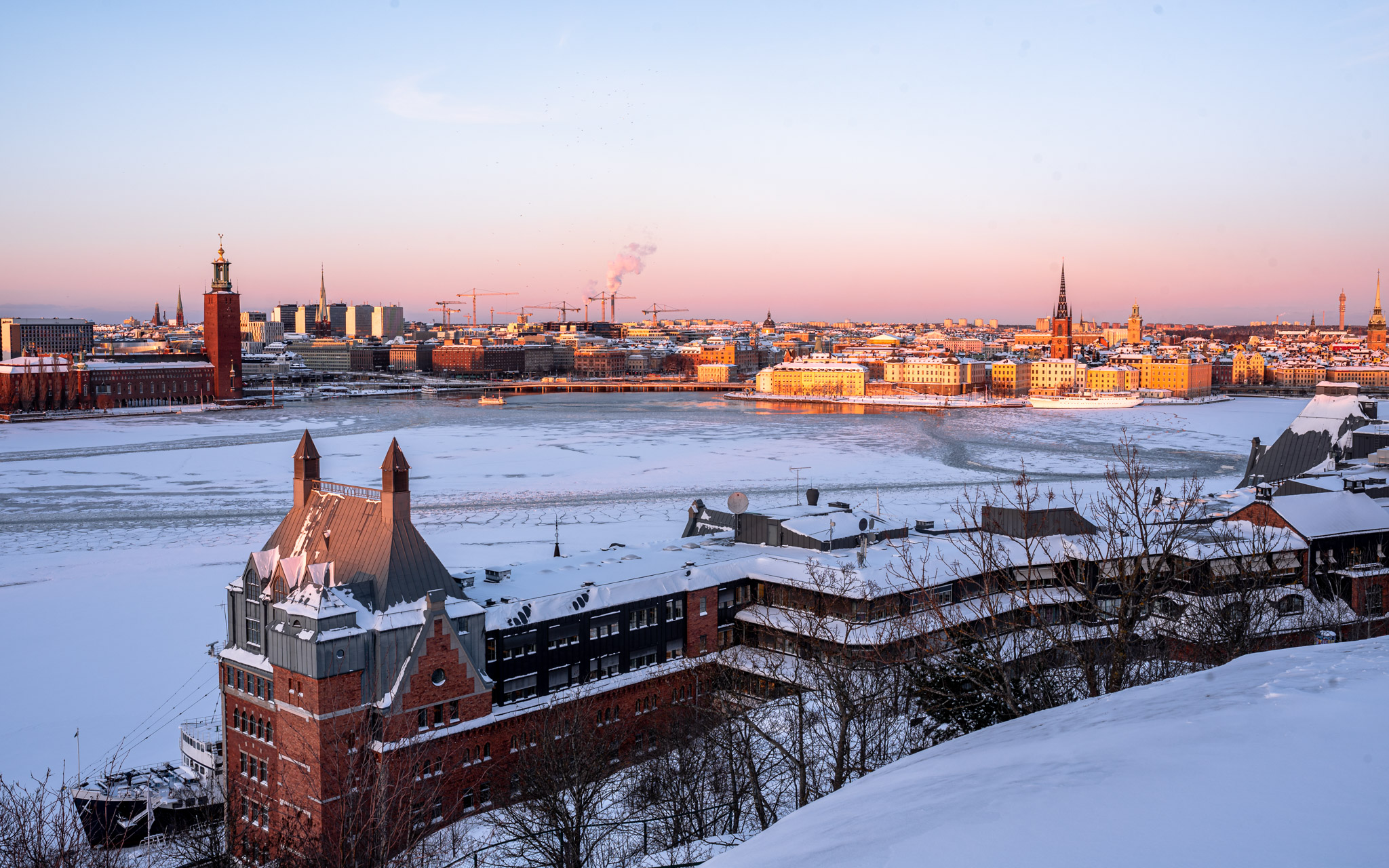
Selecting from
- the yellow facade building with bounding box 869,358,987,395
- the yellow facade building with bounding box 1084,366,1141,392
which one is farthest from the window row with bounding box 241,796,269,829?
the yellow facade building with bounding box 1084,366,1141,392

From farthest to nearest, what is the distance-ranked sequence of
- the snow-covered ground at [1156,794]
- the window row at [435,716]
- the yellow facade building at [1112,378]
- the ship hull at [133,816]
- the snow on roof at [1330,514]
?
the yellow facade building at [1112,378] < the snow on roof at [1330,514] < the window row at [435,716] < the ship hull at [133,816] < the snow-covered ground at [1156,794]

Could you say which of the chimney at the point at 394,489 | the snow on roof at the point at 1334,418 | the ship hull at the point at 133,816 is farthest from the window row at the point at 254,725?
the snow on roof at the point at 1334,418

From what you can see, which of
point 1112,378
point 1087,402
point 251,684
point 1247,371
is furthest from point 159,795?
point 1247,371

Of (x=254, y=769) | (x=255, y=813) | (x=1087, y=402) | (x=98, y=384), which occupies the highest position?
(x=98, y=384)

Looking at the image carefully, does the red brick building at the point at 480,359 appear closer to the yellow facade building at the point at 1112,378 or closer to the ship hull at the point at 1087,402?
the yellow facade building at the point at 1112,378

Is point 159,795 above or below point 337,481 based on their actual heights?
below

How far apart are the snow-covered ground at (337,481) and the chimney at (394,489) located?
4127 millimetres

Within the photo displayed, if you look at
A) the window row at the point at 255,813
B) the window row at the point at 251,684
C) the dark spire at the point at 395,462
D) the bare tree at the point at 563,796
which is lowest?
the window row at the point at 255,813

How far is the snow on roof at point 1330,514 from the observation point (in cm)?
1672

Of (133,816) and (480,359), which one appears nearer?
(133,816)

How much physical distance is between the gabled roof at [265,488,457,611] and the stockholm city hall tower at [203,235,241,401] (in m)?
76.1

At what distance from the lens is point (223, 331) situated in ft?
274

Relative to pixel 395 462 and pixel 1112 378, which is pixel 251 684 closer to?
pixel 395 462

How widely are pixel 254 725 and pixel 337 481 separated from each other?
68.1ft
